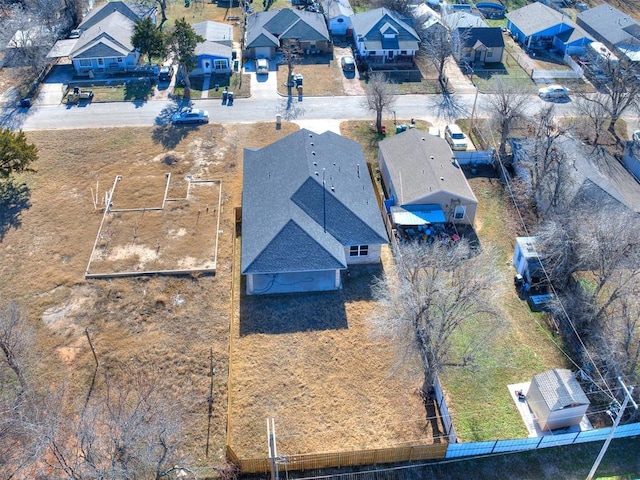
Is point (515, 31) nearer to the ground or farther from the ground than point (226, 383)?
farther from the ground

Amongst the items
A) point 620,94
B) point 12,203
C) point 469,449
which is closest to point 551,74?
point 620,94

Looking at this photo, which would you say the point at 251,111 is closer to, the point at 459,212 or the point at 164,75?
the point at 164,75

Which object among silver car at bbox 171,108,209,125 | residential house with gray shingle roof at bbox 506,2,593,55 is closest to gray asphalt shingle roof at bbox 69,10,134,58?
silver car at bbox 171,108,209,125

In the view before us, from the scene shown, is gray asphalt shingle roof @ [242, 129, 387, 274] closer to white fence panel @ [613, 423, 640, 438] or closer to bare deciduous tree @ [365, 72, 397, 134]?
bare deciduous tree @ [365, 72, 397, 134]

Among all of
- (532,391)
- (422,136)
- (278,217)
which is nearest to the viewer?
(532,391)

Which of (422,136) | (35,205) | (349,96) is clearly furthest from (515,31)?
(35,205)

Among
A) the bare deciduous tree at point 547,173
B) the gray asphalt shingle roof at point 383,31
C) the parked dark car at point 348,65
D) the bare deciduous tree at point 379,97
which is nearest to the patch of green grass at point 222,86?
the parked dark car at point 348,65

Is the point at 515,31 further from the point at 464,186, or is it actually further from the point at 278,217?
the point at 278,217
